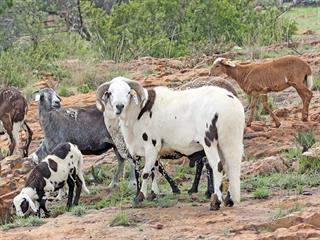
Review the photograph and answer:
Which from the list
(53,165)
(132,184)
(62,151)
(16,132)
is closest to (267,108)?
(132,184)

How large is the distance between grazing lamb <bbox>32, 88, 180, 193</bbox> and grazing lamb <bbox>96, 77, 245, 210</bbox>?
178 centimetres

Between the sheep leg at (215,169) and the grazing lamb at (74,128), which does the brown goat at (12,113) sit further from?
the sheep leg at (215,169)

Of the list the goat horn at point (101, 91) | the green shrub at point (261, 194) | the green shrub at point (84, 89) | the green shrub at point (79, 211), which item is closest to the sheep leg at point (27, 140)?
the goat horn at point (101, 91)

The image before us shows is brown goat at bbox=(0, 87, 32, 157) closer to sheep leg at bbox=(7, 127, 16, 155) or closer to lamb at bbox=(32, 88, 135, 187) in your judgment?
sheep leg at bbox=(7, 127, 16, 155)

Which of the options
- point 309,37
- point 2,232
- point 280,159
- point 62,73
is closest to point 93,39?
point 62,73

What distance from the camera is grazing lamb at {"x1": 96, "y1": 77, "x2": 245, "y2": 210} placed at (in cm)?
1078

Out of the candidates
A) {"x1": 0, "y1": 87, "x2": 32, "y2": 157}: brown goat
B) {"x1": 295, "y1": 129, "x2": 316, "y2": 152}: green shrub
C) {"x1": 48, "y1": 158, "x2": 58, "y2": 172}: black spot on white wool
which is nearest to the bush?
{"x1": 0, "y1": 87, "x2": 32, "y2": 157}: brown goat

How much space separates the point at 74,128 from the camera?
14273 mm

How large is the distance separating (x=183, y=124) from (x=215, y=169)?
2.57 ft

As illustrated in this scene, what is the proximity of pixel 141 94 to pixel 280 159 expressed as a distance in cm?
289

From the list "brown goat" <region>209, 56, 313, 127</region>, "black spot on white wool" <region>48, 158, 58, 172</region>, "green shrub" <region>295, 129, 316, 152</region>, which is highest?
"brown goat" <region>209, 56, 313, 127</region>

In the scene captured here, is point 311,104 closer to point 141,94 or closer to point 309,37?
point 141,94

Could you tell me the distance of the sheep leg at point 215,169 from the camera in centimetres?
1079

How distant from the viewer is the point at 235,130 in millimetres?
10750
